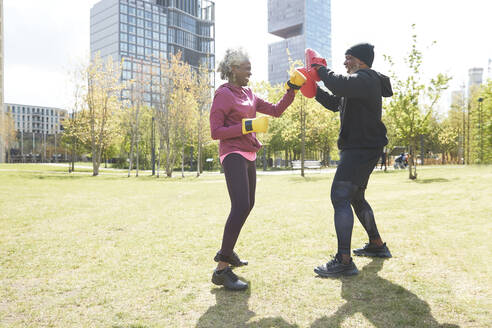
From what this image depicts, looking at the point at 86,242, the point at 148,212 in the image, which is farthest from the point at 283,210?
the point at 86,242

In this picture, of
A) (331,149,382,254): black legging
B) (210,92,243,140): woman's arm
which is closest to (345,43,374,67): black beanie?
(331,149,382,254): black legging

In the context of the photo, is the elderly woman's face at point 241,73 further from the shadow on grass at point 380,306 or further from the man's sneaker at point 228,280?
the shadow on grass at point 380,306

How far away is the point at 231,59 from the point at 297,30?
197 m

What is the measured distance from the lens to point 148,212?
302 inches

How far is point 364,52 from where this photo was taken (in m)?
3.38

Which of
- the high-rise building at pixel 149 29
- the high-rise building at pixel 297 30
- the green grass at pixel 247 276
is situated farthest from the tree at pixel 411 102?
the high-rise building at pixel 297 30

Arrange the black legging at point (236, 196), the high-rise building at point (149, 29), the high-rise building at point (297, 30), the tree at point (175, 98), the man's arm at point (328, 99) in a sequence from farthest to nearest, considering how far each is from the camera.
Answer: the high-rise building at point (297, 30)
the high-rise building at point (149, 29)
the tree at point (175, 98)
the man's arm at point (328, 99)
the black legging at point (236, 196)

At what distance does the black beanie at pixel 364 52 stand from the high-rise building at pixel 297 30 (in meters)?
173

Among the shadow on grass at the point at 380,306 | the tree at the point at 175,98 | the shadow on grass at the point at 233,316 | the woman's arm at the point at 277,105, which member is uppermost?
the tree at the point at 175,98

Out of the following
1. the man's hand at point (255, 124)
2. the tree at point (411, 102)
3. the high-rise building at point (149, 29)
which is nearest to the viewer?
the man's hand at point (255, 124)

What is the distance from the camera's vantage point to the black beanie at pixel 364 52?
3.38 metres

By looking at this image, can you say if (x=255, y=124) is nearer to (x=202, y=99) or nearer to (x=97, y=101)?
(x=202, y=99)

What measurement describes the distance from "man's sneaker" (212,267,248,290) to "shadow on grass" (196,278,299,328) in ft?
0.21

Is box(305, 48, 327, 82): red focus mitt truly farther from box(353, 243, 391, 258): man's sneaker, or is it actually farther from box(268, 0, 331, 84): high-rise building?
box(268, 0, 331, 84): high-rise building
